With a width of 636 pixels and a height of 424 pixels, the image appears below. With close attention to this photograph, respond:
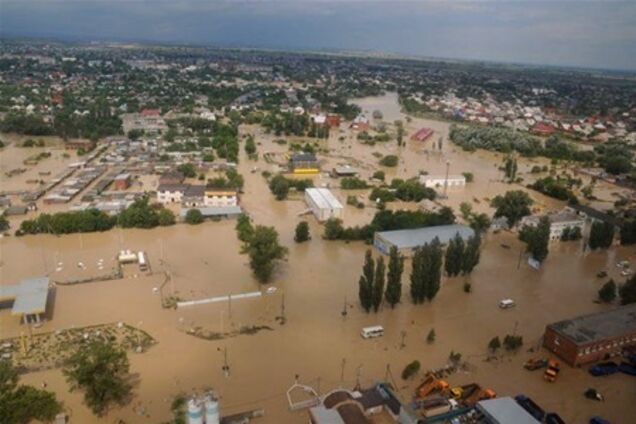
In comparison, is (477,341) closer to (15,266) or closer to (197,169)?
(15,266)

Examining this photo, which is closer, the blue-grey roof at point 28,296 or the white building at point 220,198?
the blue-grey roof at point 28,296

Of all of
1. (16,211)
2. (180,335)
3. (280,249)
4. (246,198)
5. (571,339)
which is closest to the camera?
(571,339)

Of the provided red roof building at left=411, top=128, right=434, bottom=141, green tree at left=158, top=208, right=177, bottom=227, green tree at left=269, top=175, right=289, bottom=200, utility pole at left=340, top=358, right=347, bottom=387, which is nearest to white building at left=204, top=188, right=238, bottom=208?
green tree at left=158, top=208, right=177, bottom=227

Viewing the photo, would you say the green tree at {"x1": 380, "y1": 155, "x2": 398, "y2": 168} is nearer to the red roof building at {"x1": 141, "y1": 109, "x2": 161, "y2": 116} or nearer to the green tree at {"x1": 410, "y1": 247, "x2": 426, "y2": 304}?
the green tree at {"x1": 410, "y1": 247, "x2": 426, "y2": 304}

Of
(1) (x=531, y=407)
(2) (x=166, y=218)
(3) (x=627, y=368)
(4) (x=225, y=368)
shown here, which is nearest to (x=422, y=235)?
(3) (x=627, y=368)

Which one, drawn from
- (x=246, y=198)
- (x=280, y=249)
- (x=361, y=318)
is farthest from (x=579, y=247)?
(x=246, y=198)

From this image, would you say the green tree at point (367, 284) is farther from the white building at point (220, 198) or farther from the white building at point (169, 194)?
the white building at point (169, 194)

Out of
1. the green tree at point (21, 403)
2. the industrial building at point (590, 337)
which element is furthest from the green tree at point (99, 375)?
the industrial building at point (590, 337)
